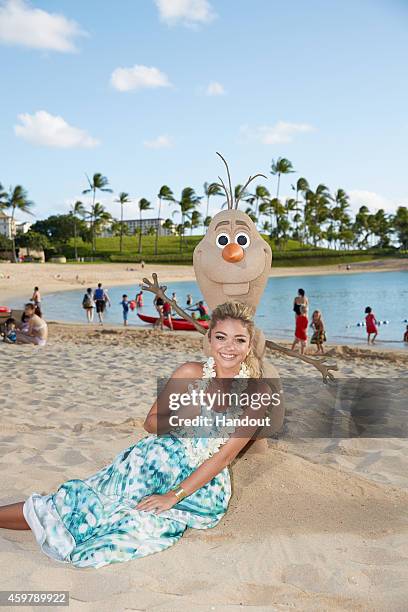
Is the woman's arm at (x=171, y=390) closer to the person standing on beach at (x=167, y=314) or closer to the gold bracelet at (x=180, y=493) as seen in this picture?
the gold bracelet at (x=180, y=493)

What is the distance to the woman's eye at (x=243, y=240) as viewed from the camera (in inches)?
160

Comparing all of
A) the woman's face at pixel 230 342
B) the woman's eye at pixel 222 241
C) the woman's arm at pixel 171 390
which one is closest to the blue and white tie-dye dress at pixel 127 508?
the woman's arm at pixel 171 390

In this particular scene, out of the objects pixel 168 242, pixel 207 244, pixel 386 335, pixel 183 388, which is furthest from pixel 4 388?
pixel 168 242

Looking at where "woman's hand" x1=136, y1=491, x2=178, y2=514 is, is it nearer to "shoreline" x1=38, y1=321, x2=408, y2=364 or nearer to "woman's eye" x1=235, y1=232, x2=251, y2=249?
"woman's eye" x1=235, y1=232, x2=251, y2=249

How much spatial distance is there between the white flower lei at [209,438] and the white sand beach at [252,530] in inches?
15.9

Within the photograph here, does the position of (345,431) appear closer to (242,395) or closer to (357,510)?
(357,510)

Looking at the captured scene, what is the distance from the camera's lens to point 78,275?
47.9 m

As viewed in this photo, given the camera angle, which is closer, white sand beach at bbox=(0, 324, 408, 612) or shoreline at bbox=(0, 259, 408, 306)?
white sand beach at bbox=(0, 324, 408, 612)

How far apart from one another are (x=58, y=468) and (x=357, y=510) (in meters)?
1.91

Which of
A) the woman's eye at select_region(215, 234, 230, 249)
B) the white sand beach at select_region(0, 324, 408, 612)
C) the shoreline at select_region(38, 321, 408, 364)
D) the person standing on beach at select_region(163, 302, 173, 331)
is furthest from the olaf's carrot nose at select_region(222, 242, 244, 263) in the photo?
the person standing on beach at select_region(163, 302, 173, 331)

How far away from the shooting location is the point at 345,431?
4.94 meters

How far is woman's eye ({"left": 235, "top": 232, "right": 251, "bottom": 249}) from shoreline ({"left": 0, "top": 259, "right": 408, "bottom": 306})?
25943 millimetres

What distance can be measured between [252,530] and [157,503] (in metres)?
0.60

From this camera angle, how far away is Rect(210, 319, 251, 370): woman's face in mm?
2883
